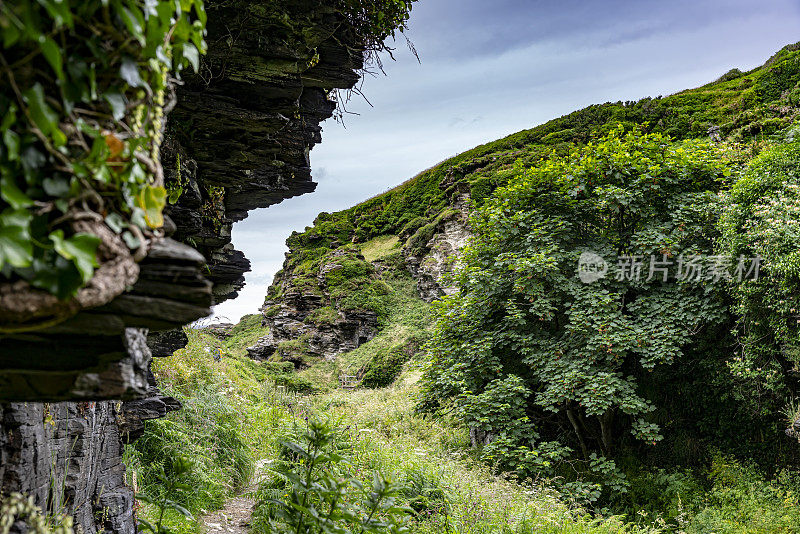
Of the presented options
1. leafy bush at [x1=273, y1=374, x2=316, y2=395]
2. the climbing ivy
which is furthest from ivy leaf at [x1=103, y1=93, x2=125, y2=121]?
leafy bush at [x1=273, y1=374, x2=316, y2=395]

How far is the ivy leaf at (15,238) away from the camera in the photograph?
1.14 metres

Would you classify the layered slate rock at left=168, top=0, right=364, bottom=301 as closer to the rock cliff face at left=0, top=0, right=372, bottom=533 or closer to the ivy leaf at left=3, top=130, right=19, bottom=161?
the rock cliff face at left=0, top=0, right=372, bottom=533

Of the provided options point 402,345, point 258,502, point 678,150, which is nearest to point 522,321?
point 678,150

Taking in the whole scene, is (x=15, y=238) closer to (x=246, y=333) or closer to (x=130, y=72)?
(x=130, y=72)

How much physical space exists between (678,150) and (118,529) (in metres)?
11.3

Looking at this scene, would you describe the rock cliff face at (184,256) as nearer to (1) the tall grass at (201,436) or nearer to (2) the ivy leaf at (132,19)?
(2) the ivy leaf at (132,19)

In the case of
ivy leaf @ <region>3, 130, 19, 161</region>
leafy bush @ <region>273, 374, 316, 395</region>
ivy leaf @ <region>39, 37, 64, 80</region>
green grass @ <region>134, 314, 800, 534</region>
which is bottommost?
leafy bush @ <region>273, 374, 316, 395</region>

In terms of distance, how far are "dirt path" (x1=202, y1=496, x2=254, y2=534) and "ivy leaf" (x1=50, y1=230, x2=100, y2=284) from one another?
18.9ft

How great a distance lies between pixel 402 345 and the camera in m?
21.5

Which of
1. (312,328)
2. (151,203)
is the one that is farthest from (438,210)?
(151,203)

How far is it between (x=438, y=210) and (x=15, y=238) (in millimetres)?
30584

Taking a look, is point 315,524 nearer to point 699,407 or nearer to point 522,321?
point 522,321

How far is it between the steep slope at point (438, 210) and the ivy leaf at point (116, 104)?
63.7 ft

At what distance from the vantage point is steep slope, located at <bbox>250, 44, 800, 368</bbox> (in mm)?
20438
